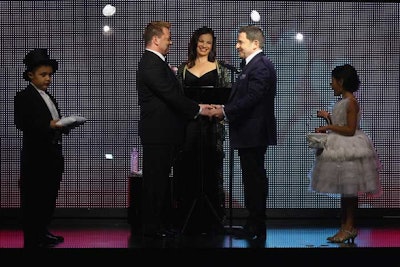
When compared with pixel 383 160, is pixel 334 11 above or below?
above

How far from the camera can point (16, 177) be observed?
26.1 feet

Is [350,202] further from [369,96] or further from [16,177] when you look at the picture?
[16,177]

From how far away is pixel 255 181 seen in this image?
671cm

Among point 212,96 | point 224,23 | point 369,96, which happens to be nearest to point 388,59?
point 369,96

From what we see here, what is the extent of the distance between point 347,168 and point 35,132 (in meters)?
2.35

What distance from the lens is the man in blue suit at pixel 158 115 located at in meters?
6.66

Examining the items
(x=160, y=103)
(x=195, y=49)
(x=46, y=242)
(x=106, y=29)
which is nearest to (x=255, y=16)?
(x=195, y=49)

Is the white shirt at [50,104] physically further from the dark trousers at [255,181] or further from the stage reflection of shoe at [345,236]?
the stage reflection of shoe at [345,236]

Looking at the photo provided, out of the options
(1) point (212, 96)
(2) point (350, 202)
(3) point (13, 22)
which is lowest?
(2) point (350, 202)

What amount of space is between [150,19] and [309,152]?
6.15ft

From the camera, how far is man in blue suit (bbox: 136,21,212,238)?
666 centimetres

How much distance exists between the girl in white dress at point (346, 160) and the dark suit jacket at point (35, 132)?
6.66ft

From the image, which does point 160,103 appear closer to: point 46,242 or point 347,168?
point 46,242

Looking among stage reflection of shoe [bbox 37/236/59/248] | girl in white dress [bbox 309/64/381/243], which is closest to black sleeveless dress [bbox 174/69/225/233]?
girl in white dress [bbox 309/64/381/243]
